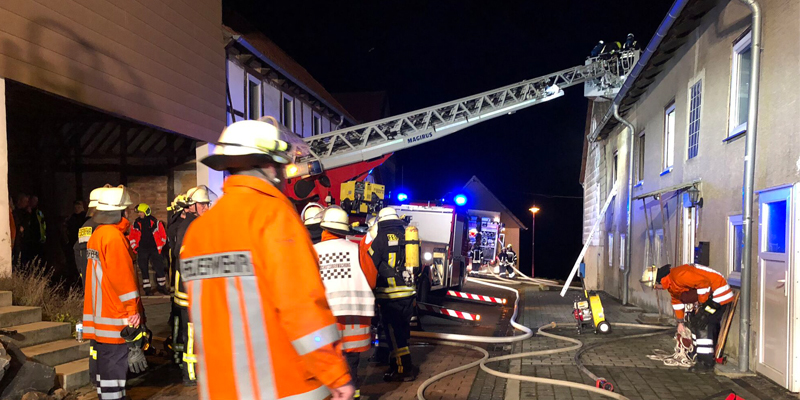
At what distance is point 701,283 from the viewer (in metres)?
6.84

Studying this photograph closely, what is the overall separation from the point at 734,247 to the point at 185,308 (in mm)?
7171

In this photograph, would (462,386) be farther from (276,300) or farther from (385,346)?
(276,300)

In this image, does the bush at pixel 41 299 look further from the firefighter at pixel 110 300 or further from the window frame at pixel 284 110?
the window frame at pixel 284 110

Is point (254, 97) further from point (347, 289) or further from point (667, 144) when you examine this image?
point (347, 289)

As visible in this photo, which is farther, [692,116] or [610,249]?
[610,249]

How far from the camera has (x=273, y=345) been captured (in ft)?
6.89

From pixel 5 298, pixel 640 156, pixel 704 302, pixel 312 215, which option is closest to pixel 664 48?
pixel 640 156

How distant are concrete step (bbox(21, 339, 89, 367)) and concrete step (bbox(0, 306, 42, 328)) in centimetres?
42

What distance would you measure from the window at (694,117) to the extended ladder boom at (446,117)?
8256 millimetres

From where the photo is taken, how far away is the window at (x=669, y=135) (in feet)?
36.9

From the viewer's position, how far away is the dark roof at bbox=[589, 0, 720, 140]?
8.95 m

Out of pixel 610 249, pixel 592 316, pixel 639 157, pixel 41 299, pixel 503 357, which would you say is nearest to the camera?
pixel 41 299

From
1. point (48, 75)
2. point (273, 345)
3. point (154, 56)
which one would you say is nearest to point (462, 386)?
point (273, 345)

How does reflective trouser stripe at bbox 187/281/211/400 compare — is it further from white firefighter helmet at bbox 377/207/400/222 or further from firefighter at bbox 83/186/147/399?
white firefighter helmet at bbox 377/207/400/222
